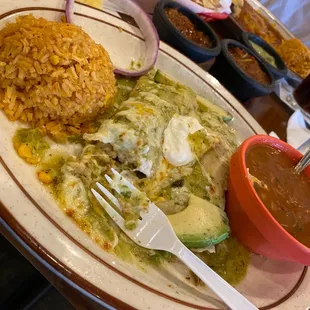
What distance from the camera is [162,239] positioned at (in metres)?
1.42

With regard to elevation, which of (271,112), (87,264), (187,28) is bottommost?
(87,264)

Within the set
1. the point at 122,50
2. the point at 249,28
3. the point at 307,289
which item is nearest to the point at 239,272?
the point at 307,289

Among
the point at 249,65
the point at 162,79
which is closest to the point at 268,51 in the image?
the point at 249,65

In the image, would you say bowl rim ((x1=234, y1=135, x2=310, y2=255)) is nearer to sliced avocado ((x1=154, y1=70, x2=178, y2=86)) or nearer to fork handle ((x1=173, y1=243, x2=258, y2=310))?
fork handle ((x1=173, y1=243, x2=258, y2=310))

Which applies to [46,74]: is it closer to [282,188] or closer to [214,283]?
[214,283]

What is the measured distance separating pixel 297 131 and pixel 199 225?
1.59 metres

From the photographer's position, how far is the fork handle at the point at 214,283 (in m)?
1.36

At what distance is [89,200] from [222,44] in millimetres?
1792

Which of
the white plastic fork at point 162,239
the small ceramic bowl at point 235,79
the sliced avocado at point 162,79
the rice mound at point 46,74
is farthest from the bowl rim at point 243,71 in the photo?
the white plastic fork at point 162,239

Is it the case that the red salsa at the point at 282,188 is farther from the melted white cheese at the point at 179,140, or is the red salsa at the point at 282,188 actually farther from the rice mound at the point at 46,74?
the rice mound at the point at 46,74

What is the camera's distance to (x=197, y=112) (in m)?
2.06

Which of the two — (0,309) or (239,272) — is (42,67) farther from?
(239,272)

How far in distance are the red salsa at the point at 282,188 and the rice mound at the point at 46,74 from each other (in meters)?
0.78

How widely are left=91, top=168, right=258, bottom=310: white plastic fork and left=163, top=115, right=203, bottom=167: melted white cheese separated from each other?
27 cm
